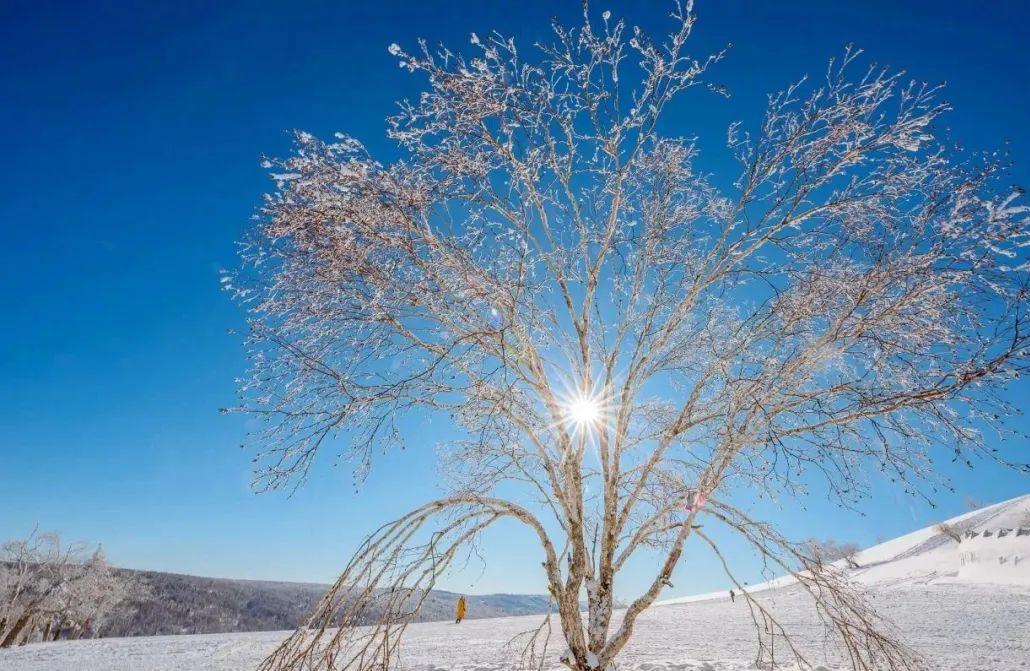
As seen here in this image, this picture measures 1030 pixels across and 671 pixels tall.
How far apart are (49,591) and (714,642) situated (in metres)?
41.2

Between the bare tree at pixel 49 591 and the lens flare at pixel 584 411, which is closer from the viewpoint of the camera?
the lens flare at pixel 584 411

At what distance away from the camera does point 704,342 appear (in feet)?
16.8

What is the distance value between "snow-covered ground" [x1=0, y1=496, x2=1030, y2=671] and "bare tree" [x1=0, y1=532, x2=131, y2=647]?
10.1 metres

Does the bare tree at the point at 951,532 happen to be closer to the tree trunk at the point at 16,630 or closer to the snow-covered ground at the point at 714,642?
the snow-covered ground at the point at 714,642

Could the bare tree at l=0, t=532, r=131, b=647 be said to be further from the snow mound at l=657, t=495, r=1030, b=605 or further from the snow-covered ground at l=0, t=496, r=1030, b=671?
the snow mound at l=657, t=495, r=1030, b=605

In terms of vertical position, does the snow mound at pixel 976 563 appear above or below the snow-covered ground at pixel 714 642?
above

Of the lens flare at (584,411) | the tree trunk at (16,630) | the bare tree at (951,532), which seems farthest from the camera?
the bare tree at (951,532)

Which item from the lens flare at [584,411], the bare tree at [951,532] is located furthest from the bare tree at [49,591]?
the bare tree at [951,532]

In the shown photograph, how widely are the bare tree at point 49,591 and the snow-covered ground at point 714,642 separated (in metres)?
10.1

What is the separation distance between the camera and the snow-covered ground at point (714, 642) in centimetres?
1156

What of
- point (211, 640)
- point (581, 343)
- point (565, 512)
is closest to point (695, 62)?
point (581, 343)

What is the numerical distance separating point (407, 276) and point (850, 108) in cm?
350

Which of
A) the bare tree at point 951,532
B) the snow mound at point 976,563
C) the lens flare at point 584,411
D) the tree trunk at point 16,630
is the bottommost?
the tree trunk at point 16,630

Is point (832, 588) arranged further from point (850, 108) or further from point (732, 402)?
point (850, 108)
